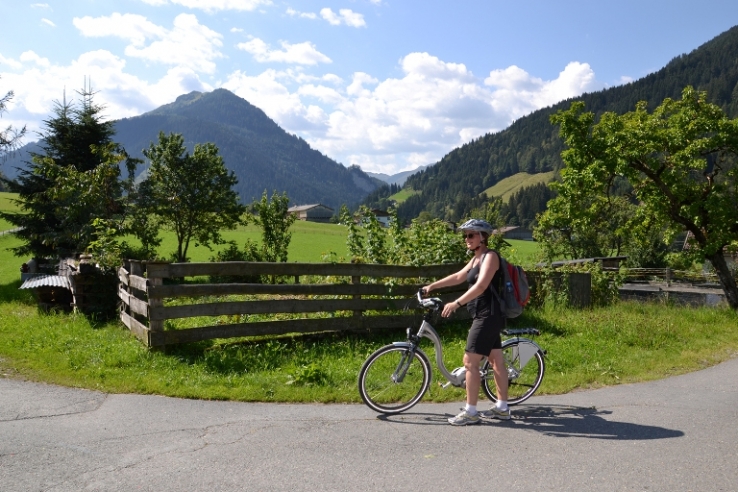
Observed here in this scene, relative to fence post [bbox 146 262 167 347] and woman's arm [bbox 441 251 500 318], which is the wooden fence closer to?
fence post [bbox 146 262 167 347]

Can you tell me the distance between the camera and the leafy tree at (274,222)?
33469 millimetres

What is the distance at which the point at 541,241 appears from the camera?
37.4 metres

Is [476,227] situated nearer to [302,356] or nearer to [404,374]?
[404,374]

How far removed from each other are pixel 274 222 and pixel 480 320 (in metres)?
29.4

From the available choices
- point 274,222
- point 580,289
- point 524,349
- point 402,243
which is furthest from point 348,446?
point 274,222

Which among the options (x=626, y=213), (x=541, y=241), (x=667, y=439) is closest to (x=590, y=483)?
(x=667, y=439)

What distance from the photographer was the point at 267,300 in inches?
317

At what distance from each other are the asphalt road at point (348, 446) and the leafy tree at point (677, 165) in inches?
379

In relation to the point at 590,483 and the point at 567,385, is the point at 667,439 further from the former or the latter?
the point at 567,385

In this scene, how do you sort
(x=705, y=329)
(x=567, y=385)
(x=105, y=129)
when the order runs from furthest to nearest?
(x=105, y=129) < (x=705, y=329) < (x=567, y=385)

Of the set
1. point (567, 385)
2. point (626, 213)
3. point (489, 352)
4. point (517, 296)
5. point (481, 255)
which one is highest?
point (626, 213)

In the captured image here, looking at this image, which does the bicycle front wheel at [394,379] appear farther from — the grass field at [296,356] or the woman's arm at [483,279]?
the woman's arm at [483,279]

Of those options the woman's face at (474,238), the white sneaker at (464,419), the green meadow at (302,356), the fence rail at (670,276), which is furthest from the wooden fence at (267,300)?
the fence rail at (670,276)

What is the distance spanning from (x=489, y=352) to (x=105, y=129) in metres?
25.9
